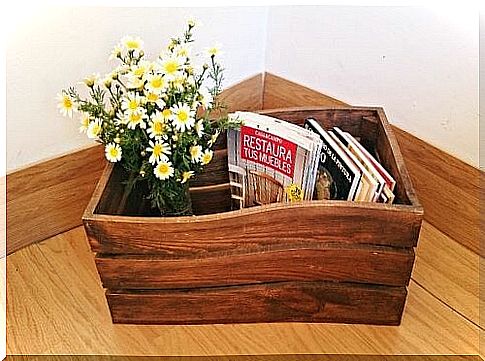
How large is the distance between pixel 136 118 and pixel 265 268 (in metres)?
0.22

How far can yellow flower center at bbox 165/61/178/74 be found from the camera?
76 cm

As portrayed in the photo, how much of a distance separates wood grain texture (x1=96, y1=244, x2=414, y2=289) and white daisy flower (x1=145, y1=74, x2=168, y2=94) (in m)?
0.19

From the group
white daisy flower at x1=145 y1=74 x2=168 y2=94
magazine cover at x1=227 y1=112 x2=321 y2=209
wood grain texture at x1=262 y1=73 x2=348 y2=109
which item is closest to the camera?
white daisy flower at x1=145 y1=74 x2=168 y2=94

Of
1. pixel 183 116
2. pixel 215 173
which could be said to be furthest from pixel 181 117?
pixel 215 173

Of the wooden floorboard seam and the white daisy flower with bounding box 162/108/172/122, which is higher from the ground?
the white daisy flower with bounding box 162/108/172/122

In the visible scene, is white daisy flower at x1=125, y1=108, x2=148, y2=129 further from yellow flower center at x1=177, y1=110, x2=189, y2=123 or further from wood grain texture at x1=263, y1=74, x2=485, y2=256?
wood grain texture at x1=263, y1=74, x2=485, y2=256

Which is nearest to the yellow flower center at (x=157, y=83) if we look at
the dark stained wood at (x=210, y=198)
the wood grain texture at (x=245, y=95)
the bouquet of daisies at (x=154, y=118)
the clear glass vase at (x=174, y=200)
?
the bouquet of daisies at (x=154, y=118)

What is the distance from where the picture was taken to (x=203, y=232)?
0.77 metres

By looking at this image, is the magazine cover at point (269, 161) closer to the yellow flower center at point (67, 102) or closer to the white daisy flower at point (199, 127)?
the white daisy flower at point (199, 127)

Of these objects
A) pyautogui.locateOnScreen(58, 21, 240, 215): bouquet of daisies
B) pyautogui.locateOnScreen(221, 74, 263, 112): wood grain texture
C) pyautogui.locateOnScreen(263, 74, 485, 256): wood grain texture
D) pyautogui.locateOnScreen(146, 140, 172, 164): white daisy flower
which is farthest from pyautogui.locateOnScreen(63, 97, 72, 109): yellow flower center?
pyautogui.locateOnScreen(263, 74, 485, 256): wood grain texture

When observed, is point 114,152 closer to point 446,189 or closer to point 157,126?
point 157,126

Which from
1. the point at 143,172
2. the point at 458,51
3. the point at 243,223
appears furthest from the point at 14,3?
the point at 458,51

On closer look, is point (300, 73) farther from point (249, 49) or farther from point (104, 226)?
point (104, 226)

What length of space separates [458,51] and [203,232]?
0.42m
